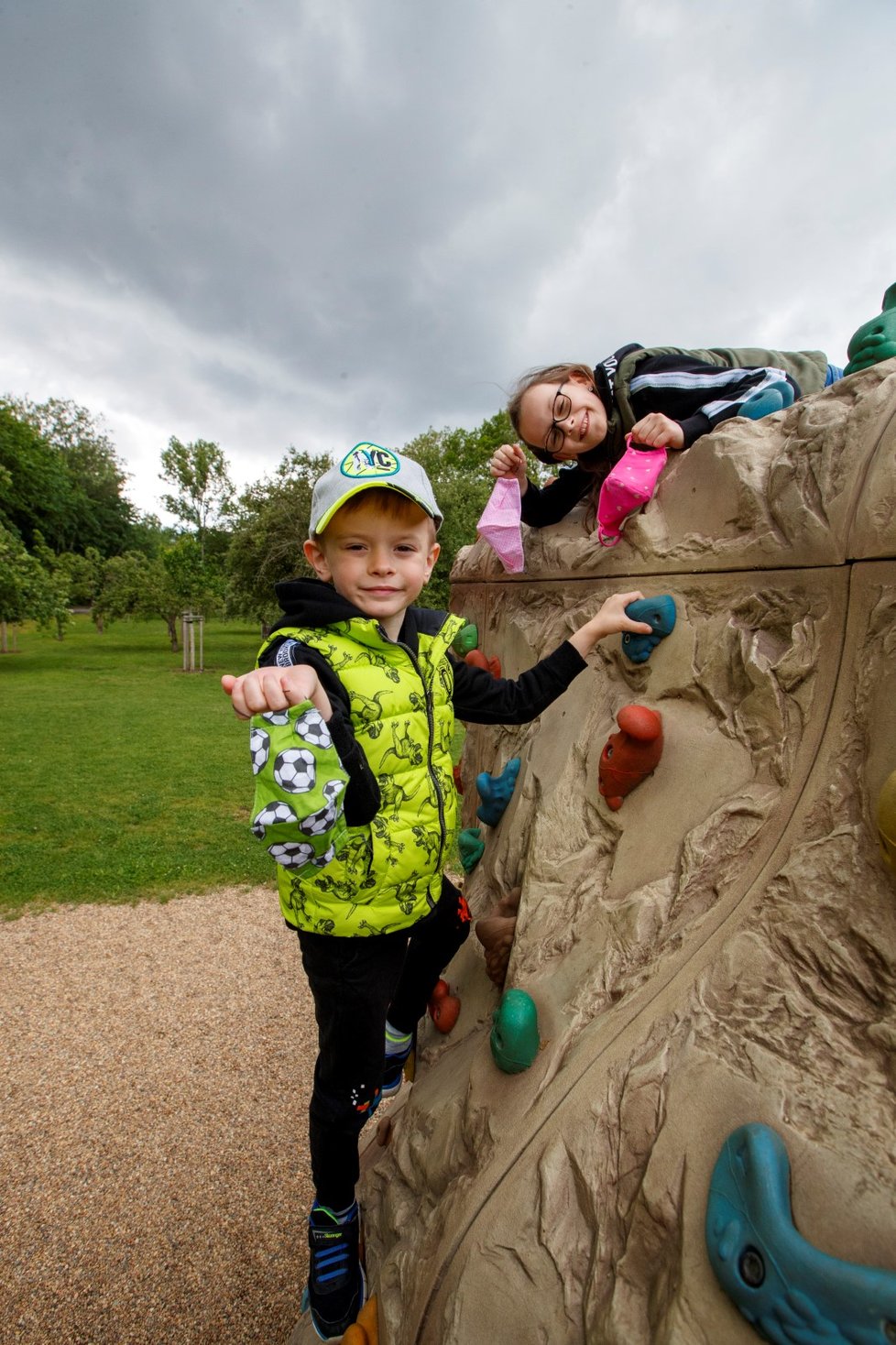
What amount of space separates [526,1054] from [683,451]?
5.48 feet

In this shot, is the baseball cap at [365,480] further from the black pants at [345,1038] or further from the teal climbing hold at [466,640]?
the teal climbing hold at [466,640]

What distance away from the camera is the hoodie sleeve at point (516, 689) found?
6.64 ft

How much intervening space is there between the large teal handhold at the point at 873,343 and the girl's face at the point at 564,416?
73 cm

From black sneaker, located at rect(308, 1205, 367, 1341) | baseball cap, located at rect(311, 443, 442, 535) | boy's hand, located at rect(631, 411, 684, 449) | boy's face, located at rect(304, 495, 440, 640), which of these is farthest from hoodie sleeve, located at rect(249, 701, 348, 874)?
boy's hand, located at rect(631, 411, 684, 449)

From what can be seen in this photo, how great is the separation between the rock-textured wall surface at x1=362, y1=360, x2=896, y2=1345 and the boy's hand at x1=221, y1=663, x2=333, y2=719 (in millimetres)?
916

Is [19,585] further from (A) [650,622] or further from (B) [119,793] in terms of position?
(A) [650,622]

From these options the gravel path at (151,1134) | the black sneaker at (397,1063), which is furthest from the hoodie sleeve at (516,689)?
the gravel path at (151,1134)

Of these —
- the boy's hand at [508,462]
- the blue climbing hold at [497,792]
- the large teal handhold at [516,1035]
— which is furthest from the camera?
the boy's hand at [508,462]

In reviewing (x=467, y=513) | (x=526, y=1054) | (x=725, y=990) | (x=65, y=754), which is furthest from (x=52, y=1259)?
(x=467, y=513)

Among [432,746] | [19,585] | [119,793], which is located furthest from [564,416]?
[19,585]

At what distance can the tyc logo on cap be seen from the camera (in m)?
1.67

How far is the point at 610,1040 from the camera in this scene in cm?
142

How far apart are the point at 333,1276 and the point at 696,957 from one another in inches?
51.6

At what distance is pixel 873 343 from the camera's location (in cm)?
180
